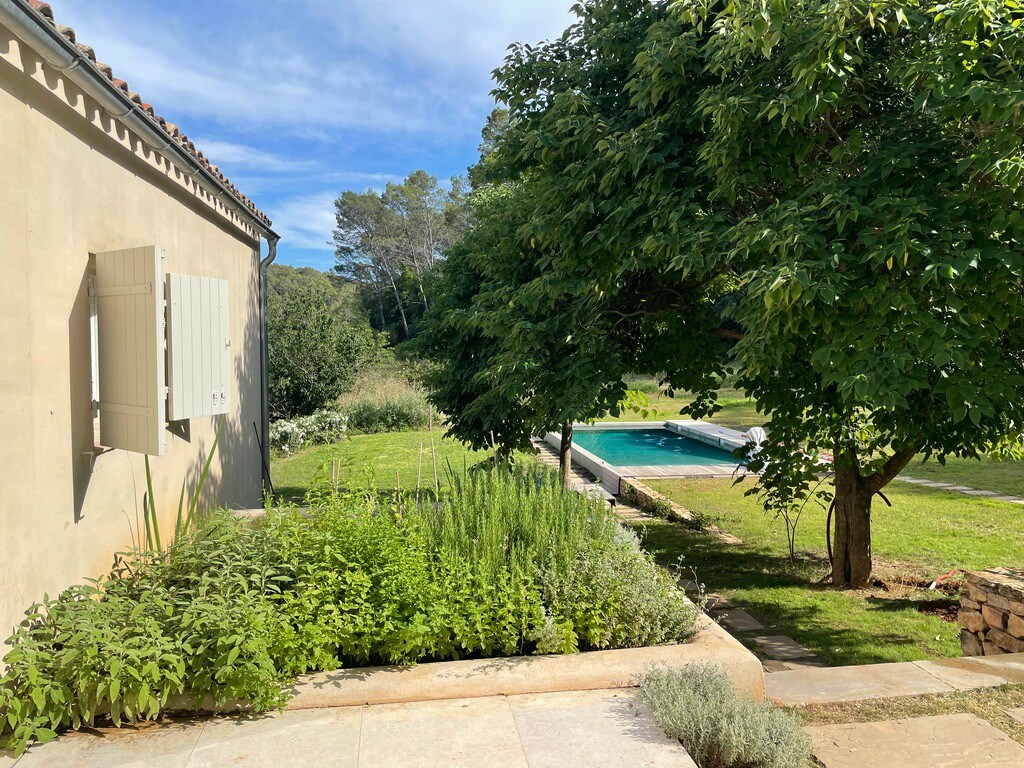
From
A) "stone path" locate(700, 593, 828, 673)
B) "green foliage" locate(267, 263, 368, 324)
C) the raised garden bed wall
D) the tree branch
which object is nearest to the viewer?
the raised garden bed wall

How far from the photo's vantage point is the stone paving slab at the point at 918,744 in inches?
113

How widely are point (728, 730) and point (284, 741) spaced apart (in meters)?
1.84

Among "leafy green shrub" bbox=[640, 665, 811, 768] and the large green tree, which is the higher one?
the large green tree

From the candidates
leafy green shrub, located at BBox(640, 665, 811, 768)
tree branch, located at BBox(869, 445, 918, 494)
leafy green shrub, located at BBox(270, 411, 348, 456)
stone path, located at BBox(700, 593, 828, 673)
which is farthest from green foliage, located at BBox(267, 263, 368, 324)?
leafy green shrub, located at BBox(640, 665, 811, 768)

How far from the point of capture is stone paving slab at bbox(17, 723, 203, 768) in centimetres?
263

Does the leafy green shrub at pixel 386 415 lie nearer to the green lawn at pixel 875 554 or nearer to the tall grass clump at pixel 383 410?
the tall grass clump at pixel 383 410

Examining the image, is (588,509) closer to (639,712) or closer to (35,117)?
(639,712)

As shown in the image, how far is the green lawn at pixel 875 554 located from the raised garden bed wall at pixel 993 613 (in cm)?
30

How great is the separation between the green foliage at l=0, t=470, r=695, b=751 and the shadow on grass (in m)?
0.97

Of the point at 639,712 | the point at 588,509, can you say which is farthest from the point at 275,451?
the point at 639,712

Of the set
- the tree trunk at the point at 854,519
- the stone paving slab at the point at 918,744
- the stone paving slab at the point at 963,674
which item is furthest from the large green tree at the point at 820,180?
the stone paving slab at the point at 918,744

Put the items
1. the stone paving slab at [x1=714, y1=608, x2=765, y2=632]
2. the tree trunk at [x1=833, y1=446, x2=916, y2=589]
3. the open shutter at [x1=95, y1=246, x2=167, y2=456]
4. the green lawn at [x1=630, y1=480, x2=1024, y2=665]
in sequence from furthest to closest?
the tree trunk at [x1=833, y1=446, x2=916, y2=589], the stone paving slab at [x1=714, y1=608, x2=765, y2=632], the green lawn at [x1=630, y1=480, x2=1024, y2=665], the open shutter at [x1=95, y1=246, x2=167, y2=456]

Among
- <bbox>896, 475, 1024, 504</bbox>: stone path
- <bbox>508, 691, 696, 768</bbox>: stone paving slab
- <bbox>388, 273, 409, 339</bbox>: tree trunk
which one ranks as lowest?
<bbox>896, 475, 1024, 504</bbox>: stone path

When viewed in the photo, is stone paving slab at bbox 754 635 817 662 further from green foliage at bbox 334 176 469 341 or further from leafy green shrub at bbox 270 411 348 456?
green foliage at bbox 334 176 469 341
